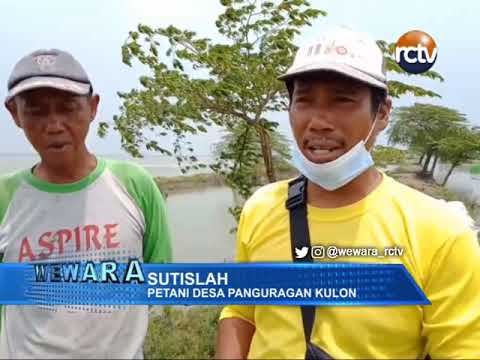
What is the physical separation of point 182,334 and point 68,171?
311 cm

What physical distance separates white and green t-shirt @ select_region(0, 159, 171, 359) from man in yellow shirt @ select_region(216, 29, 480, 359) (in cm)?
42

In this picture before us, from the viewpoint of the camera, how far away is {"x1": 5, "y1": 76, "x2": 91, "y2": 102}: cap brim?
1.41m

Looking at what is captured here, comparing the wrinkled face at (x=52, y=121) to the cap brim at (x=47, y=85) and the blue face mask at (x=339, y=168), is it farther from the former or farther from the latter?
the blue face mask at (x=339, y=168)

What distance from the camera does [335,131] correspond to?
45.1 inches

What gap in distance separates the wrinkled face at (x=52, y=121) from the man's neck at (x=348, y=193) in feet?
2.53

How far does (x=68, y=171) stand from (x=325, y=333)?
0.94m

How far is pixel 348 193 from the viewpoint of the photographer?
1183 mm

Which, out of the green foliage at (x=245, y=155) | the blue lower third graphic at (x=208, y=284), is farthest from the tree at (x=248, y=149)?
the blue lower third graphic at (x=208, y=284)

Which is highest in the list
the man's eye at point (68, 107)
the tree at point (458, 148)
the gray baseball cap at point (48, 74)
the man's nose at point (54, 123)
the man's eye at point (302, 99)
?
the gray baseball cap at point (48, 74)

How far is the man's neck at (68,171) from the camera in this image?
150cm

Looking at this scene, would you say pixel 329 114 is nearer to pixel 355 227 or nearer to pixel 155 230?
pixel 355 227

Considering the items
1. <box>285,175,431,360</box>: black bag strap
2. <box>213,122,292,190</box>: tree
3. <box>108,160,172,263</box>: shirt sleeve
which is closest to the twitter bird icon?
<box>285,175,431,360</box>: black bag strap

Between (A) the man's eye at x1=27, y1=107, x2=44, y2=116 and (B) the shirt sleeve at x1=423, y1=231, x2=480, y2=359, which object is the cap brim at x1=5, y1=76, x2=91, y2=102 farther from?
(B) the shirt sleeve at x1=423, y1=231, x2=480, y2=359

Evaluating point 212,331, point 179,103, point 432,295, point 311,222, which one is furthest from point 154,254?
point 212,331
